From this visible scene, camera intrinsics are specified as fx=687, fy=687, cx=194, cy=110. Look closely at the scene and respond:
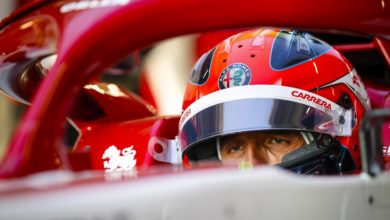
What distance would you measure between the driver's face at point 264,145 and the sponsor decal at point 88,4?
2.56 feet

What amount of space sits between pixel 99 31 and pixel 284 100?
697 mm

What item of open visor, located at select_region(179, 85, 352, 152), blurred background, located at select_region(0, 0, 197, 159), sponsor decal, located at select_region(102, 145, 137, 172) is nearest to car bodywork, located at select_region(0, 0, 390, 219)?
open visor, located at select_region(179, 85, 352, 152)

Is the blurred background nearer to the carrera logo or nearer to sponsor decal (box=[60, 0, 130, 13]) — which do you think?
the carrera logo

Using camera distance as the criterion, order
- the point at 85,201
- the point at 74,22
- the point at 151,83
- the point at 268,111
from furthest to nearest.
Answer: the point at 151,83 → the point at 268,111 → the point at 74,22 → the point at 85,201

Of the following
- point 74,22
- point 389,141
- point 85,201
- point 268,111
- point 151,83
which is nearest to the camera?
point 85,201

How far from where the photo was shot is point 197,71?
195 centimetres

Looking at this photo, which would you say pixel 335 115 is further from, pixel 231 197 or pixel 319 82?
pixel 231 197

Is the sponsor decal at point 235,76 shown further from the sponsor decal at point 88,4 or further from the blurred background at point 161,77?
the blurred background at point 161,77

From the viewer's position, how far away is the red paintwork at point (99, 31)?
1.12m

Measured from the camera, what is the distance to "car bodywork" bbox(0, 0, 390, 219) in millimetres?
967

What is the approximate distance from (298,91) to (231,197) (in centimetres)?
80

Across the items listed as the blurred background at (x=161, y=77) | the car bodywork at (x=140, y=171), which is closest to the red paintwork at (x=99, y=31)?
the car bodywork at (x=140, y=171)

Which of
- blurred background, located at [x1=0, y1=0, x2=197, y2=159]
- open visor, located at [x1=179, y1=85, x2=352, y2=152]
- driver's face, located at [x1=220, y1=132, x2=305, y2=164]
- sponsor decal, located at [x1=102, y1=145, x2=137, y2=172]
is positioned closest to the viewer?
open visor, located at [x1=179, y1=85, x2=352, y2=152]

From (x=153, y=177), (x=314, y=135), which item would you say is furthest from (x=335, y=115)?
(x=153, y=177)
